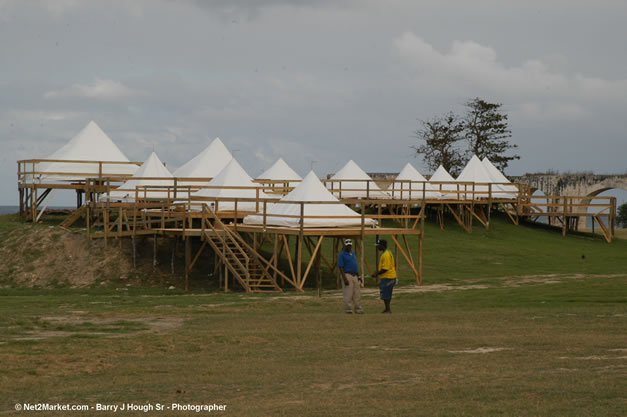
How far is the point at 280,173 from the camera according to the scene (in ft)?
158

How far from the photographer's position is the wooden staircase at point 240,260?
29.5 m

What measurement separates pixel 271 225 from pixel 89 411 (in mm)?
20086

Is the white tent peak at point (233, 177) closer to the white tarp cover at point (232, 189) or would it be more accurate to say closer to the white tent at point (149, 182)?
the white tarp cover at point (232, 189)

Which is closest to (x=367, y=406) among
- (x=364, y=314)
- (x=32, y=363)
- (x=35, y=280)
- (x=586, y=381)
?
(x=586, y=381)

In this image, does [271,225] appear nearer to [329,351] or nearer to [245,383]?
[329,351]

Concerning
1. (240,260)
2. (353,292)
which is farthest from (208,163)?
(353,292)

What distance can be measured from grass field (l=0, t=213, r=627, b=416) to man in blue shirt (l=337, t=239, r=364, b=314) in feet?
1.80

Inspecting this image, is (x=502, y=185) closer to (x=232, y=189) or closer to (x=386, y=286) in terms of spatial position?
(x=232, y=189)

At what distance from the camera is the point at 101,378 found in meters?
12.7

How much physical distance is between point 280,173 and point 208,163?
228 inches

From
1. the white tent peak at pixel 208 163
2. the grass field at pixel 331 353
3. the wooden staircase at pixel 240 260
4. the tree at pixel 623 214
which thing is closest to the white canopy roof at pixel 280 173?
the white tent peak at pixel 208 163

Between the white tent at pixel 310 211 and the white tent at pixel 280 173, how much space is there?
15.7 m

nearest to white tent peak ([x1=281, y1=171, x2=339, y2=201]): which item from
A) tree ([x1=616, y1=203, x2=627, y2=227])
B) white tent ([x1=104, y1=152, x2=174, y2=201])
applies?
white tent ([x1=104, y1=152, x2=174, y2=201])

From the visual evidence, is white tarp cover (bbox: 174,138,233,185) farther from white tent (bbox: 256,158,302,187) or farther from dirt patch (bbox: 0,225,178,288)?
dirt patch (bbox: 0,225,178,288)
